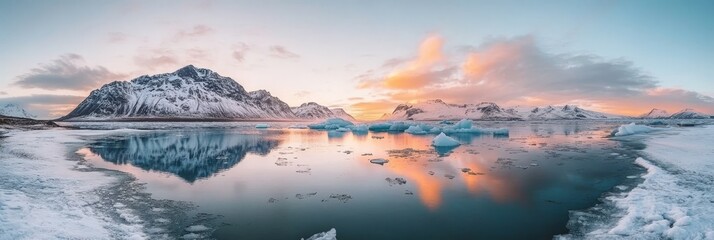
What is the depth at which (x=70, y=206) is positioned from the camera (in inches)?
339

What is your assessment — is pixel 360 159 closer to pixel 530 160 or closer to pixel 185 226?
pixel 530 160

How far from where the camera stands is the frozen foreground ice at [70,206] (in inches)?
267

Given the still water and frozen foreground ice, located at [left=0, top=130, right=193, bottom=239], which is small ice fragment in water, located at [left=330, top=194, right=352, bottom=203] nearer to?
the still water

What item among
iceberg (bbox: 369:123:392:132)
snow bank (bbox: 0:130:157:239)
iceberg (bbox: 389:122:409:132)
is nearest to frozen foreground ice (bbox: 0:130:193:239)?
snow bank (bbox: 0:130:157:239)

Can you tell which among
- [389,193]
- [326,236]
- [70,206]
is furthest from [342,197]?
[70,206]

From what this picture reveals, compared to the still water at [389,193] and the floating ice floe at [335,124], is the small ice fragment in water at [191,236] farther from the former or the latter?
the floating ice floe at [335,124]

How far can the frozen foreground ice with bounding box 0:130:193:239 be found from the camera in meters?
6.79

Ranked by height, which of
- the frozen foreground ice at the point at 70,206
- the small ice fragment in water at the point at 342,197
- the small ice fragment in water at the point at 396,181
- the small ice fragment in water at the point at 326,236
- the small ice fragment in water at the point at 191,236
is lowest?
the small ice fragment in water at the point at 342,197

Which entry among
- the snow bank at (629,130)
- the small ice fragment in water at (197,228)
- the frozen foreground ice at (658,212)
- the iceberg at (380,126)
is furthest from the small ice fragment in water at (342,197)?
the iceberg at (380,126)

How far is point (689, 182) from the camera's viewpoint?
11.5 m

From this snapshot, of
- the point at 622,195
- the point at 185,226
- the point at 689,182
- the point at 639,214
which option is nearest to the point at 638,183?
the point at 689,182

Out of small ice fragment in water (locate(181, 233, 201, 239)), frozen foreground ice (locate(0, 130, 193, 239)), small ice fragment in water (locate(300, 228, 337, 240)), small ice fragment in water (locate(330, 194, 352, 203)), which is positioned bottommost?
small ice fragment in water (locate(330, 194, 352, 203))

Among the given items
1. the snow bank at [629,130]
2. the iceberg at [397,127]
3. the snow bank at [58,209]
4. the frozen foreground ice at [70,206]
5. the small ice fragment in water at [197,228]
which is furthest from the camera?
the iceberg at [397,127]

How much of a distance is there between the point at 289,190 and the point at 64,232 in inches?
238
